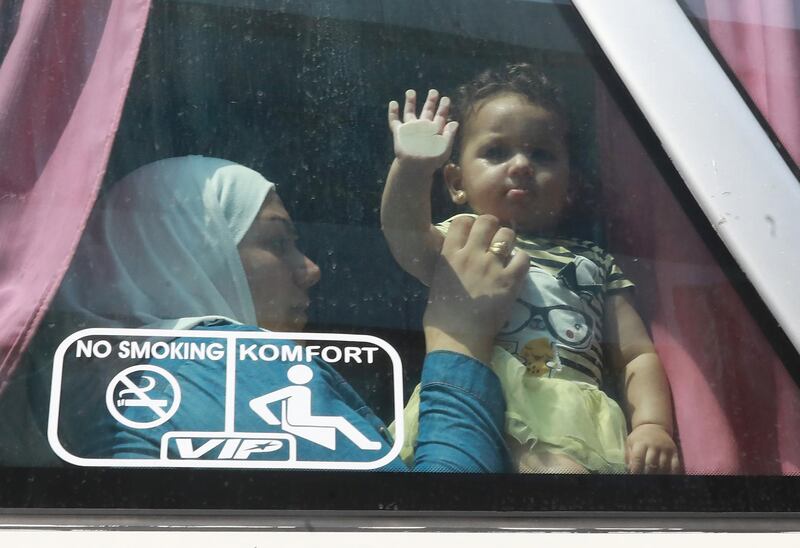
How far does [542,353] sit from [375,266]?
27 cm

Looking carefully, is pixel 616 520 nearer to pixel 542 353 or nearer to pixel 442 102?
pixel 542 353

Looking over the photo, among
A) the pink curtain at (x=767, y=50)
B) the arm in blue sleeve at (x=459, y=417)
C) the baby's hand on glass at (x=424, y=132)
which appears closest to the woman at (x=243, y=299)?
the arm in blue sleeve at (x=459, y=417)

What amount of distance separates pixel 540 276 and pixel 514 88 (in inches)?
11.6

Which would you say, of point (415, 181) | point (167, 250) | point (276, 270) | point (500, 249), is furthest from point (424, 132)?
point (167, 250)

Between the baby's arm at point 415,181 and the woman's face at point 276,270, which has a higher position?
the baby's arm at point 415,181

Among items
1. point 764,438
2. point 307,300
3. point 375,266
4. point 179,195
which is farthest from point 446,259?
point 764,438

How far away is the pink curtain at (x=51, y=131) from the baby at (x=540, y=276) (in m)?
0.41

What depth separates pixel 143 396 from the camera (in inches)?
Result: 59.9

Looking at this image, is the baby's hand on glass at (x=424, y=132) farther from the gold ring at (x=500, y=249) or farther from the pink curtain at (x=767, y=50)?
the pink curtain at (x=767, y=50)

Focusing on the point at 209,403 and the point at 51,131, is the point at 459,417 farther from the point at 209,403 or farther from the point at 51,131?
the point at 51,131

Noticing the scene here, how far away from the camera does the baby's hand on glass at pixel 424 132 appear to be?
174 cm

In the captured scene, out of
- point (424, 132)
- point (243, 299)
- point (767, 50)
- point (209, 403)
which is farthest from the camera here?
point (767, 50)

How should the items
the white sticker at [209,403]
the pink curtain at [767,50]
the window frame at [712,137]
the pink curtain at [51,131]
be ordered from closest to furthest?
the white sticker at [209,403] → the pink curtain at [51,131] → the window frame at [712,137] → the pink curtain at [767,50]

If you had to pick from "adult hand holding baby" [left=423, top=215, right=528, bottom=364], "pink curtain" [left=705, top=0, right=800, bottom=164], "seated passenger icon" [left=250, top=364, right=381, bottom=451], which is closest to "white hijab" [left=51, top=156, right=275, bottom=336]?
"seated passenger icon" [left=250, top=364, right=381, bottom=451]
